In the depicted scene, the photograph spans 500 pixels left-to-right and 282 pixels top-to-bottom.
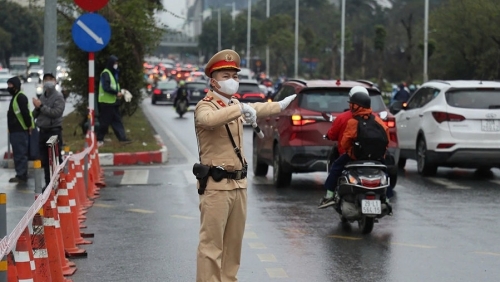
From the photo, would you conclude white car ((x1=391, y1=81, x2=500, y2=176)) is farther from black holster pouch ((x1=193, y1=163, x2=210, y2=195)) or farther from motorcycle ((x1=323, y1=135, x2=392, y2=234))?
black holster pouch ((x1=193, y1=163, x2=210, y2=195))

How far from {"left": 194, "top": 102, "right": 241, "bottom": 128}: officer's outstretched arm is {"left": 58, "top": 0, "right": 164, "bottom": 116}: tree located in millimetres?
21074

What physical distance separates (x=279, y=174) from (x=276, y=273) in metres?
7.40

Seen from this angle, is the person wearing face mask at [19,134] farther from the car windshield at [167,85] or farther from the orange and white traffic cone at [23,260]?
the car windshield at [167,85]

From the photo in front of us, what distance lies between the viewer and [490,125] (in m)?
18.6

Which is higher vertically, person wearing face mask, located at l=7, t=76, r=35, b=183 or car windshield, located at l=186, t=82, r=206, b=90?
car windshield, located at l=186, t=82, r=206, b=90

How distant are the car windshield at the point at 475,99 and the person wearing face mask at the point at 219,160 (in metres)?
11.4

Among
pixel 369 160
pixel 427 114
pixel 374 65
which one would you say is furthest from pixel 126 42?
pixel 374 65

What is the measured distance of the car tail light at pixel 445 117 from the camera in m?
18.8

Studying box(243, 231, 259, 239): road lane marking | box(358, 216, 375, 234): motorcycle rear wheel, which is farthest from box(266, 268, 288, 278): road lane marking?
box(358, 216, 375, 234): motorcycle rear wheel

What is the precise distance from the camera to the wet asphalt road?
10164 mm

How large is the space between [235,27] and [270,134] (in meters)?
115

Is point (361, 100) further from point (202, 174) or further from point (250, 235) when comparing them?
point (202, 174)

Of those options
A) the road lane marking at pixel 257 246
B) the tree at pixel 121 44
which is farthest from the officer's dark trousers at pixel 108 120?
the road lane marking at pixel 257 246

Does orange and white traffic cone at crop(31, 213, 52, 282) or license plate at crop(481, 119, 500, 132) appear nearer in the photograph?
orange and white traffic cone at crop(31, 213, 52, 282)
